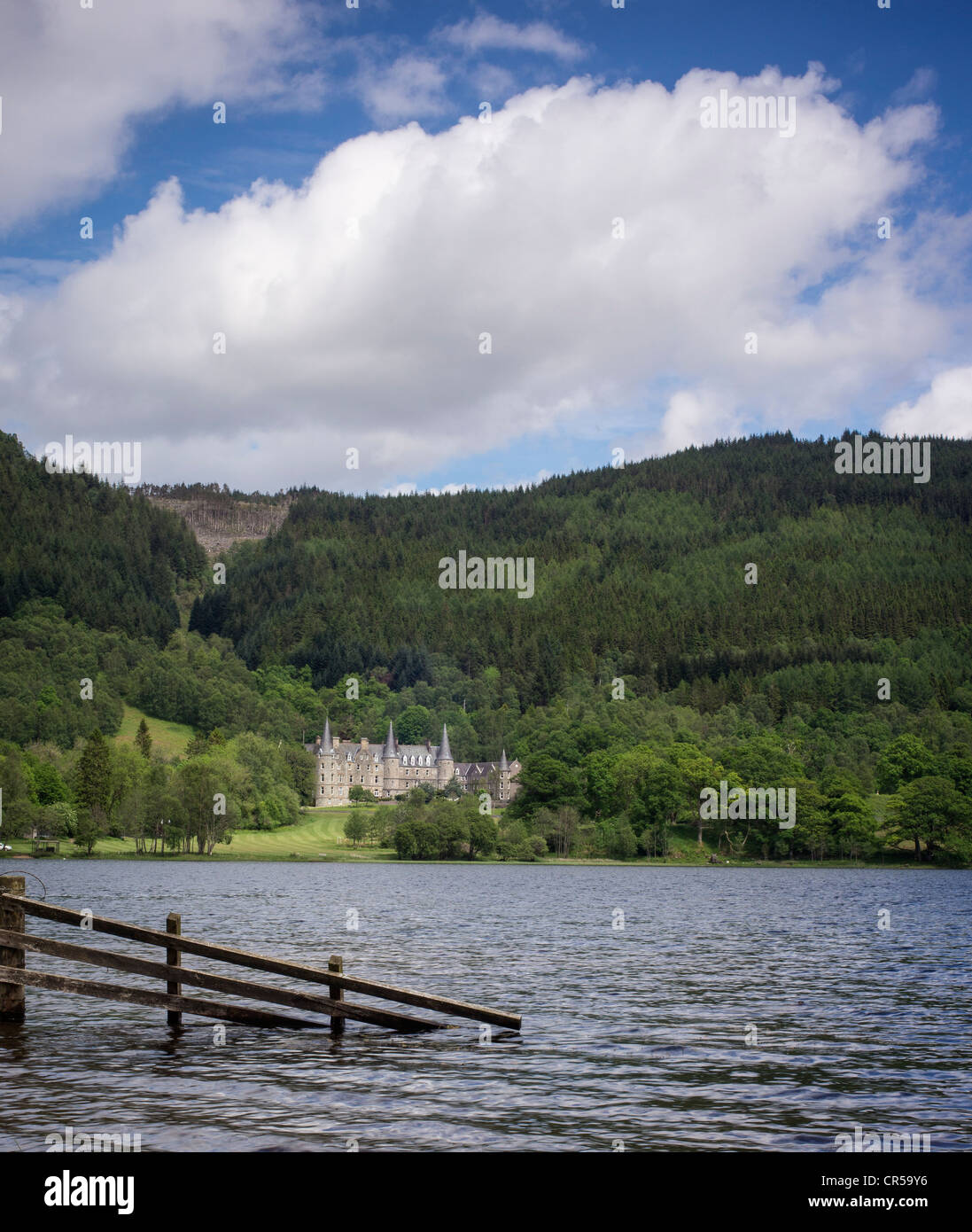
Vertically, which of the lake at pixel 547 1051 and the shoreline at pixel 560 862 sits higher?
the lake at pixel 547 1051

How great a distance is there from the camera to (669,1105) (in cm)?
2384

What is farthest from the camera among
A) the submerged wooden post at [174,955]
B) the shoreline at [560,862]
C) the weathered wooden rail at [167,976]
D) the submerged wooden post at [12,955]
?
the shoreline at [560,862]

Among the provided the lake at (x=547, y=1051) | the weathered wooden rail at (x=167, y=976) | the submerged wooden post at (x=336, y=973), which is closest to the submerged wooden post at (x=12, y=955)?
the weathered wooden rail at (x=167, y=976)

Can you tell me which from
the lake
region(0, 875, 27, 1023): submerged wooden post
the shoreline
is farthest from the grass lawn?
region(0, 875, 27, 1023): submerged wooden post

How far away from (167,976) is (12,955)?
12.6ft

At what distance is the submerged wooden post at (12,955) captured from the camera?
1130 inches

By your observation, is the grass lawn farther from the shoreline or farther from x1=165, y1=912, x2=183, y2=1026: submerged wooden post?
x1=165, y1=912, x2=183, y2=1026: submerged wooden post

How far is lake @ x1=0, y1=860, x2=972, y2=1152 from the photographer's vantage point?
21891mm

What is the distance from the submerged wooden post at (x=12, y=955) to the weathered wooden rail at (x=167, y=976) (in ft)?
0.07

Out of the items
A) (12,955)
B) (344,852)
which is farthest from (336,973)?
(344,852)

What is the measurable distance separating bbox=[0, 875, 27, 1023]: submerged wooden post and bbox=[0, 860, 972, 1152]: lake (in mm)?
515

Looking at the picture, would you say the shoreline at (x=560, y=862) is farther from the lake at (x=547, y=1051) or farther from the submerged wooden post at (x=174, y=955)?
the submerged wooden post at (x=174, y=955)
